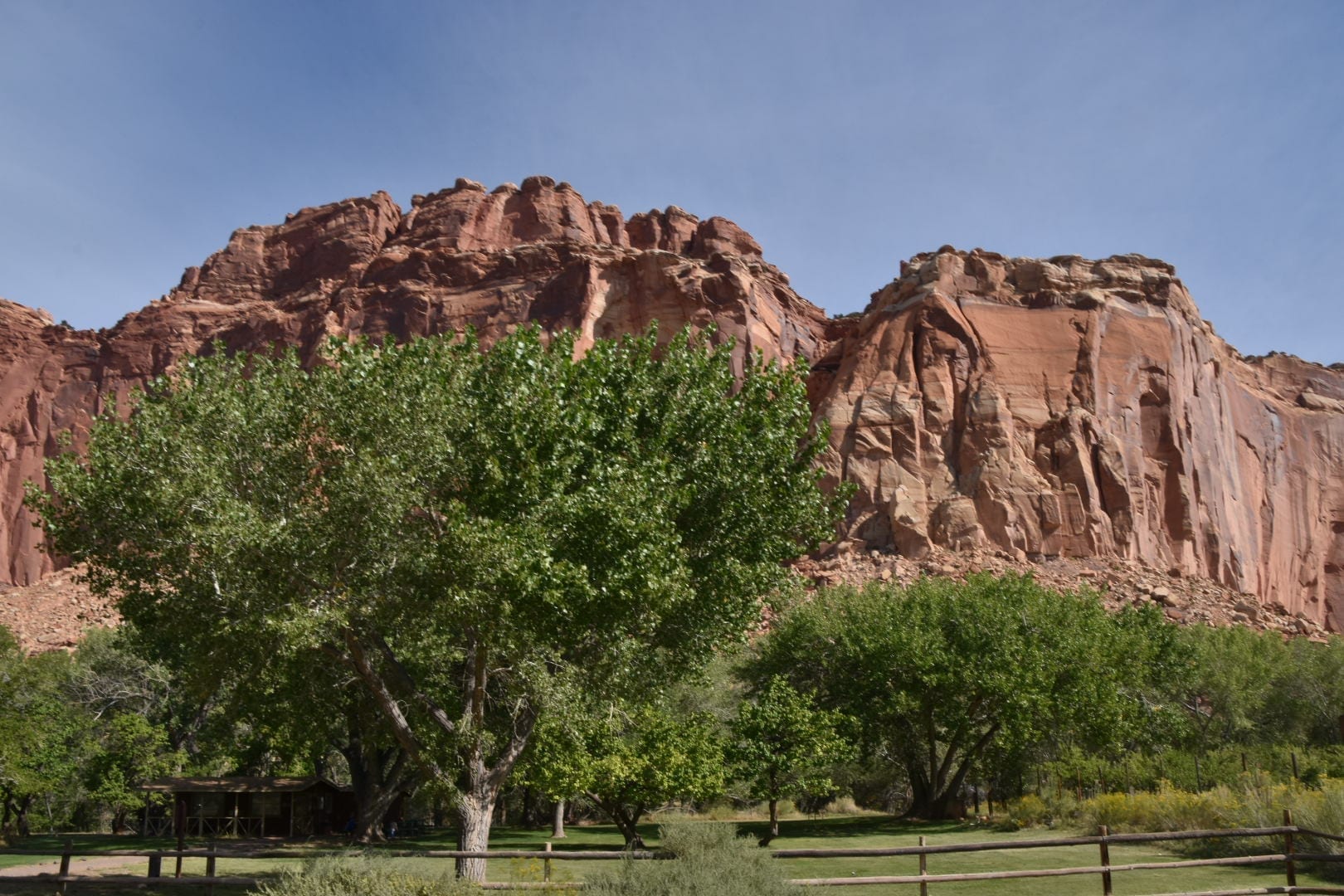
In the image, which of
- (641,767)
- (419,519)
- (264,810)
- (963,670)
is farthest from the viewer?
(264,810)

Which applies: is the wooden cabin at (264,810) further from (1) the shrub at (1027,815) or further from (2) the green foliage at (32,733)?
(1) the shrub at (1027,815)

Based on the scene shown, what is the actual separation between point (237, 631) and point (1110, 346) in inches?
3145

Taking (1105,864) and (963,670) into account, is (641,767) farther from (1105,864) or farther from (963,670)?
(963,670)

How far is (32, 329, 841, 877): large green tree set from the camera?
14.1 m

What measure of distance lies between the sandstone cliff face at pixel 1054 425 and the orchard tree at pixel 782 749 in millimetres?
42641

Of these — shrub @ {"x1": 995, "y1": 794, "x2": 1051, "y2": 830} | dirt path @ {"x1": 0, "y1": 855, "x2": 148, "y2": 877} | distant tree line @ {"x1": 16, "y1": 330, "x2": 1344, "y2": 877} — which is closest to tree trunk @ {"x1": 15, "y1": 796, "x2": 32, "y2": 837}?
dirt path @ {"x1": 0, "y1": 855, "x2": 148, "y2": 877}

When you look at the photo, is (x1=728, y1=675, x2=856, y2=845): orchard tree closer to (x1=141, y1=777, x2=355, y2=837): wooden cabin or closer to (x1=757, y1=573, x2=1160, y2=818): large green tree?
(x1=757, y1=573, x2=1160, y2=818): large green tree

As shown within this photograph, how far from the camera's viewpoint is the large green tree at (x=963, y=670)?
106ft

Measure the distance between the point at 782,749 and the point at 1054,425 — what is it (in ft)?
184

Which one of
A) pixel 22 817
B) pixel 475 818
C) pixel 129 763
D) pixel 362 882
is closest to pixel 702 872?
pixel 362 882

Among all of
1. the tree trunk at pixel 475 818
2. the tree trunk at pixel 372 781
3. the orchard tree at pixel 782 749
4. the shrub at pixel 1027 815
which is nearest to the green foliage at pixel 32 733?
→ the tree trunk at pixel 372 781

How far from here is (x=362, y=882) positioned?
10.8 meters

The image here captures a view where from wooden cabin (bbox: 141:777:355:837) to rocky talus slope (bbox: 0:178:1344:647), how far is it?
38.2 metres

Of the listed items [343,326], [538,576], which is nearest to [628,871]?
[538,576]
